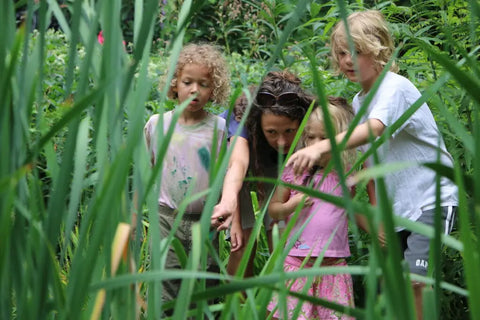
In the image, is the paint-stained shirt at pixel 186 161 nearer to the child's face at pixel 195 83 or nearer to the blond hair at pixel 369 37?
the child's face at pixel 195 83

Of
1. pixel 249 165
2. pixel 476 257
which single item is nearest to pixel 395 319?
pixel 476 257

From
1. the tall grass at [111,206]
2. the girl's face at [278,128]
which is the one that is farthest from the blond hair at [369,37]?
the tall grass at [111,206]

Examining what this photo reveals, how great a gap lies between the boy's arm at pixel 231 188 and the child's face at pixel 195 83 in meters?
0.26

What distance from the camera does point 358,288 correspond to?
3.27 metres

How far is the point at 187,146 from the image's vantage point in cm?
301

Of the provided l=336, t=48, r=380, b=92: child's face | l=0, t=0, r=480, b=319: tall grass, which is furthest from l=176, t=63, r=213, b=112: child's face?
l=0, t=0, r=480, b=319: tall grass

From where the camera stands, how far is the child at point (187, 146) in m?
2.98

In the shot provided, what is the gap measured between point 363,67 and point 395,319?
6.82 ft

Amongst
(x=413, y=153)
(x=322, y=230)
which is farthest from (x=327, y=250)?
(x=413, y=153)

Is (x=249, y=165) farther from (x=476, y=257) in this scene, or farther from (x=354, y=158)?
(x=476, y=257)

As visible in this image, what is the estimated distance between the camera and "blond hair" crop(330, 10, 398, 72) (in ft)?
9.11

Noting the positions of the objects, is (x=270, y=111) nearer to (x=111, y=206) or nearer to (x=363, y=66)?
(x=363, y=66)

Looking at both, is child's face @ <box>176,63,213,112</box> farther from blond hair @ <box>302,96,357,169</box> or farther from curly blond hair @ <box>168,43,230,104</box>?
blond hair @ <box>302,96,357,169</box>

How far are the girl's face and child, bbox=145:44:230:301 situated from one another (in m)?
0.18
